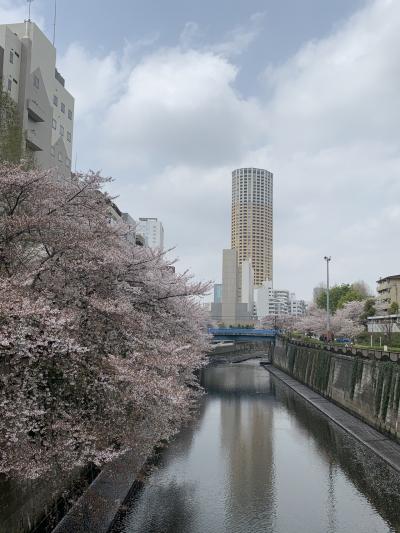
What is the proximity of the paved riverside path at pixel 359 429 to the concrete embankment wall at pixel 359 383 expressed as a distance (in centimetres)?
56

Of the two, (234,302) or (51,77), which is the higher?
(51,77)

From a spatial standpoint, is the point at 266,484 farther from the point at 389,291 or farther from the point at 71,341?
the point at 389,291

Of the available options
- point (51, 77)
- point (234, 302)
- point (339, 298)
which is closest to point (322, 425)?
point (51, 77)

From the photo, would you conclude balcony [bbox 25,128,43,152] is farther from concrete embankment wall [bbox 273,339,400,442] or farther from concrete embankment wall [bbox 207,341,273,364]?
concrete embankment wall [bbox 207,341,273,364]

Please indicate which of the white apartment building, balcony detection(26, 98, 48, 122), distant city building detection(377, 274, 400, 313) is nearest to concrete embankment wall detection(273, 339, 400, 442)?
the white apartment building

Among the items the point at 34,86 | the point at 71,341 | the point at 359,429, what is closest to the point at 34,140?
the point at 34,86

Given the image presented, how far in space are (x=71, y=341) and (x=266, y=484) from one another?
1914 cm

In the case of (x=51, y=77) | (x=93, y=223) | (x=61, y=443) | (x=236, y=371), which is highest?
(x=51, y=77)

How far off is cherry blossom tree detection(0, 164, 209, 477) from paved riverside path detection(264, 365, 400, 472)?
18.3 metres

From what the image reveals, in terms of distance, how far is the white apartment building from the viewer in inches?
1673

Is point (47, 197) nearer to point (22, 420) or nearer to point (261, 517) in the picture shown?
point (22, 420)

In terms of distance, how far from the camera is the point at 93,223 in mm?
18516

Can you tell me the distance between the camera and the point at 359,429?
37.4 m

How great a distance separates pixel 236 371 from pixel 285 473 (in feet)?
215
